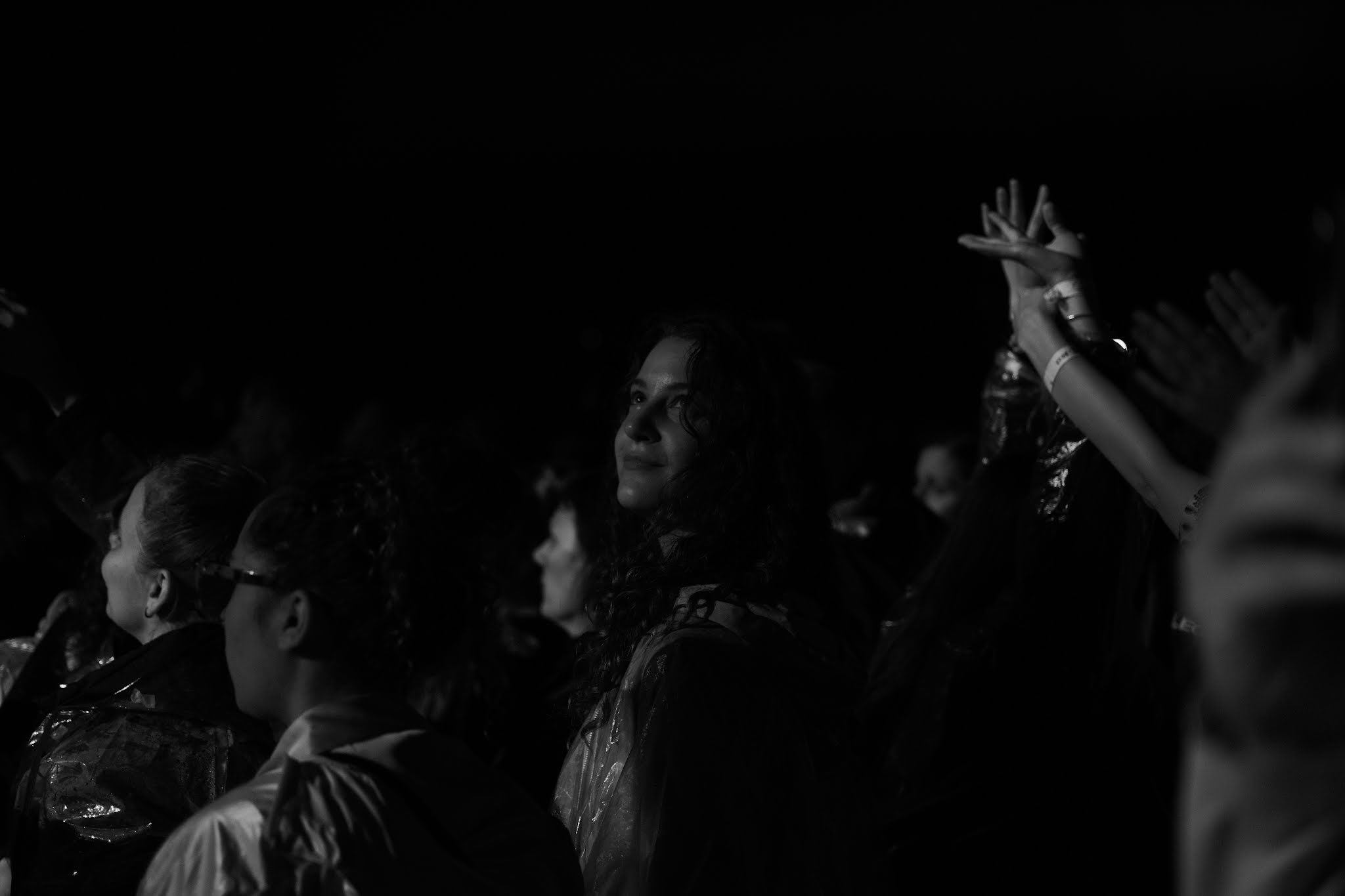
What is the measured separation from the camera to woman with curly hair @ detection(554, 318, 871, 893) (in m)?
1.88

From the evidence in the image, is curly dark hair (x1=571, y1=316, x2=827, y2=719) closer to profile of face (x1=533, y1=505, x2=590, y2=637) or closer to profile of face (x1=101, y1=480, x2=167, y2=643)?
profile of face (x1=101, y1=480, x2=167, y2=643)

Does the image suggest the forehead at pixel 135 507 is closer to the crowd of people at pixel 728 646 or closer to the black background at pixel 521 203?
the crowd of people at pixel 728 646

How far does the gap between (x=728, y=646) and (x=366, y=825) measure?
0.72 m

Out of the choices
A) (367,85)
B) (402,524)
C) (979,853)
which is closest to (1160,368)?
(402,524)

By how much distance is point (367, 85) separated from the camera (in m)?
8.19

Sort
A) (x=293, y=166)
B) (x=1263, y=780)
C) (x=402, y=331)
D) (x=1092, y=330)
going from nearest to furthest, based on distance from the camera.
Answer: (x=1263, y=780), (x=1092, y=330), (x=293, y=166), (x=402, y=331)

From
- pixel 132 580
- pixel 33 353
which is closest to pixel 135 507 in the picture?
pixel 132 580

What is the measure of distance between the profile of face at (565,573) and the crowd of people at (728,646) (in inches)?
1.8

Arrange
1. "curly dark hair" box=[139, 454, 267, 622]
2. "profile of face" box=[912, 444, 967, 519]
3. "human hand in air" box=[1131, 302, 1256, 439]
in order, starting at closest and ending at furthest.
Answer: "human hand in air" box=[1131, 302, 1256, 439] < "curly dark hair" box=[139, 454, 267, 622] < "profile of face" box=[912, 444, 967, 519]

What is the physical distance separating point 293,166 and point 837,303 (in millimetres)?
3500

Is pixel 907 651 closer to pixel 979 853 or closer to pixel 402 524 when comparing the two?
pixel 979 853

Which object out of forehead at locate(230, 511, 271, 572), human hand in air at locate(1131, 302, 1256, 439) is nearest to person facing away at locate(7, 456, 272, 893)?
forehead at locate(230, 511, 271, 572)

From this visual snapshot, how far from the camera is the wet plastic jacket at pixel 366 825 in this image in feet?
4.51

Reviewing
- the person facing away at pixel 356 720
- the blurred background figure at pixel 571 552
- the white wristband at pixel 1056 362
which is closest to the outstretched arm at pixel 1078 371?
the white wristband at pixel 1056 362
